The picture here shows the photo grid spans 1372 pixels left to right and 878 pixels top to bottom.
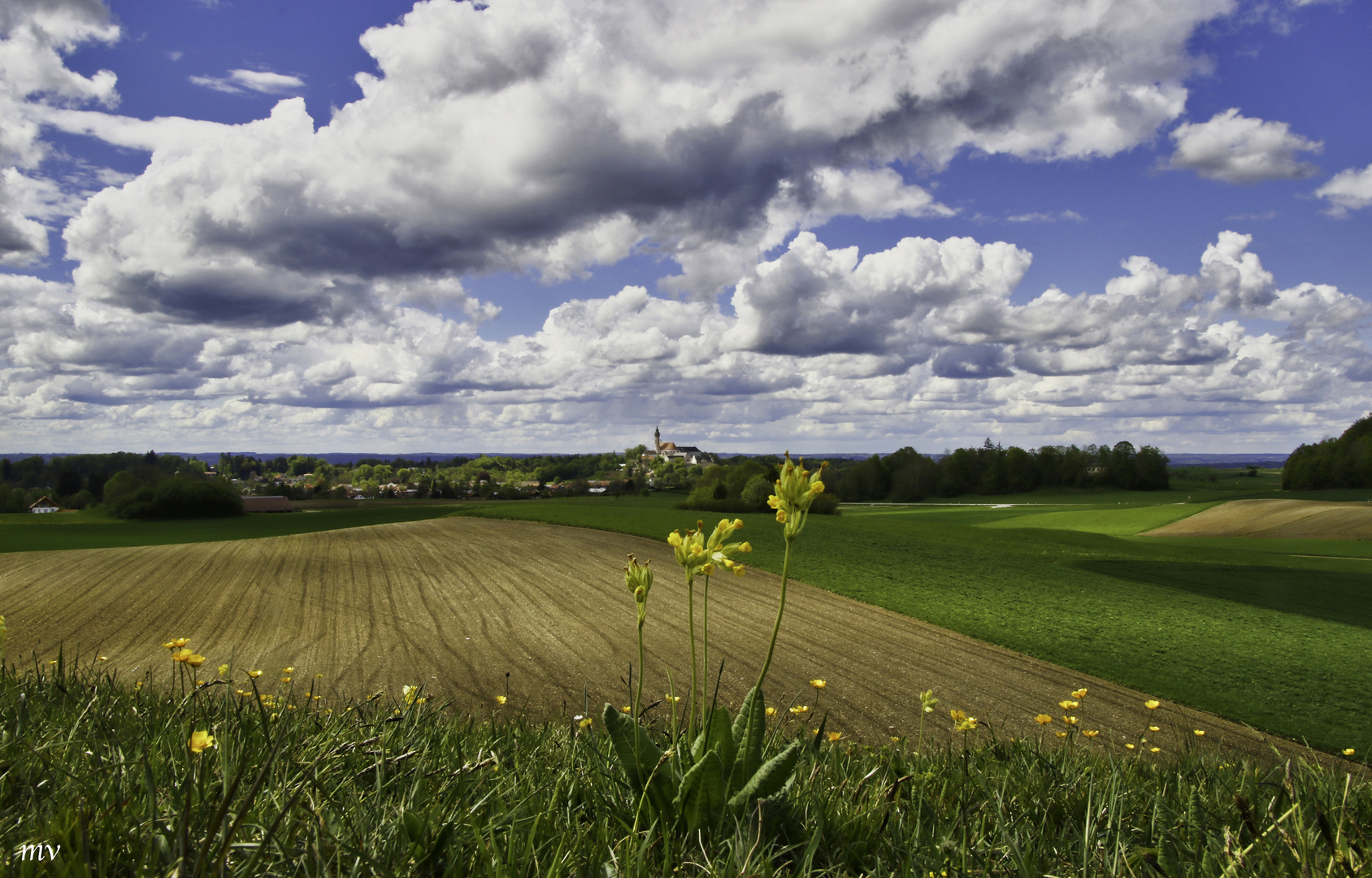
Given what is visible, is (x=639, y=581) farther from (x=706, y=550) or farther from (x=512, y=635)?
(x=512, y=635)

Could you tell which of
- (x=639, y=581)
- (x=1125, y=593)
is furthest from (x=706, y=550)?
(x=1125, y=593)

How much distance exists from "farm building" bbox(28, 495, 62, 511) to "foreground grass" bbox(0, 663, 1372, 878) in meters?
83.7

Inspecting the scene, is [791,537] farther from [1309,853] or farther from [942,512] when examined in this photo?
[942,512]

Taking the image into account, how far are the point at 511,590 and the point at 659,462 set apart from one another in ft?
357

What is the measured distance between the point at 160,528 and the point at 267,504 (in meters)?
30.7

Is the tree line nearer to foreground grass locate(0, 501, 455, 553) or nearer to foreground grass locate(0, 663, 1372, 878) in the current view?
foreground grass locate(0, 501, 455, 553)

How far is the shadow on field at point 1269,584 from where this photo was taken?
1873 cm

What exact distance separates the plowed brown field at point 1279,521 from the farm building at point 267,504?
76.8 m

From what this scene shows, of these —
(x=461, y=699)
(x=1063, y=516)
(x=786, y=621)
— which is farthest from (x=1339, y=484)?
(x=461, y=699)

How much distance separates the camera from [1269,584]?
22.5 m

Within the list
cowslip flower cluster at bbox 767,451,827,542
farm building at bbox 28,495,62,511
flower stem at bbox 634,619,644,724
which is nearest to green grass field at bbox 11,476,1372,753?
flower stem at bbox 634,619,644,724

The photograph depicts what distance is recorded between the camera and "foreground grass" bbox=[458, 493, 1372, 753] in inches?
450

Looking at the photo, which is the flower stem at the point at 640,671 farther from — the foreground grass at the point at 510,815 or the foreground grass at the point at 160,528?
the foreground grass at the point at 160,528

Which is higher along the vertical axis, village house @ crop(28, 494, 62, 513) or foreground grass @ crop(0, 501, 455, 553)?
foreground grass @ crop(0, 501, 455, 553)
